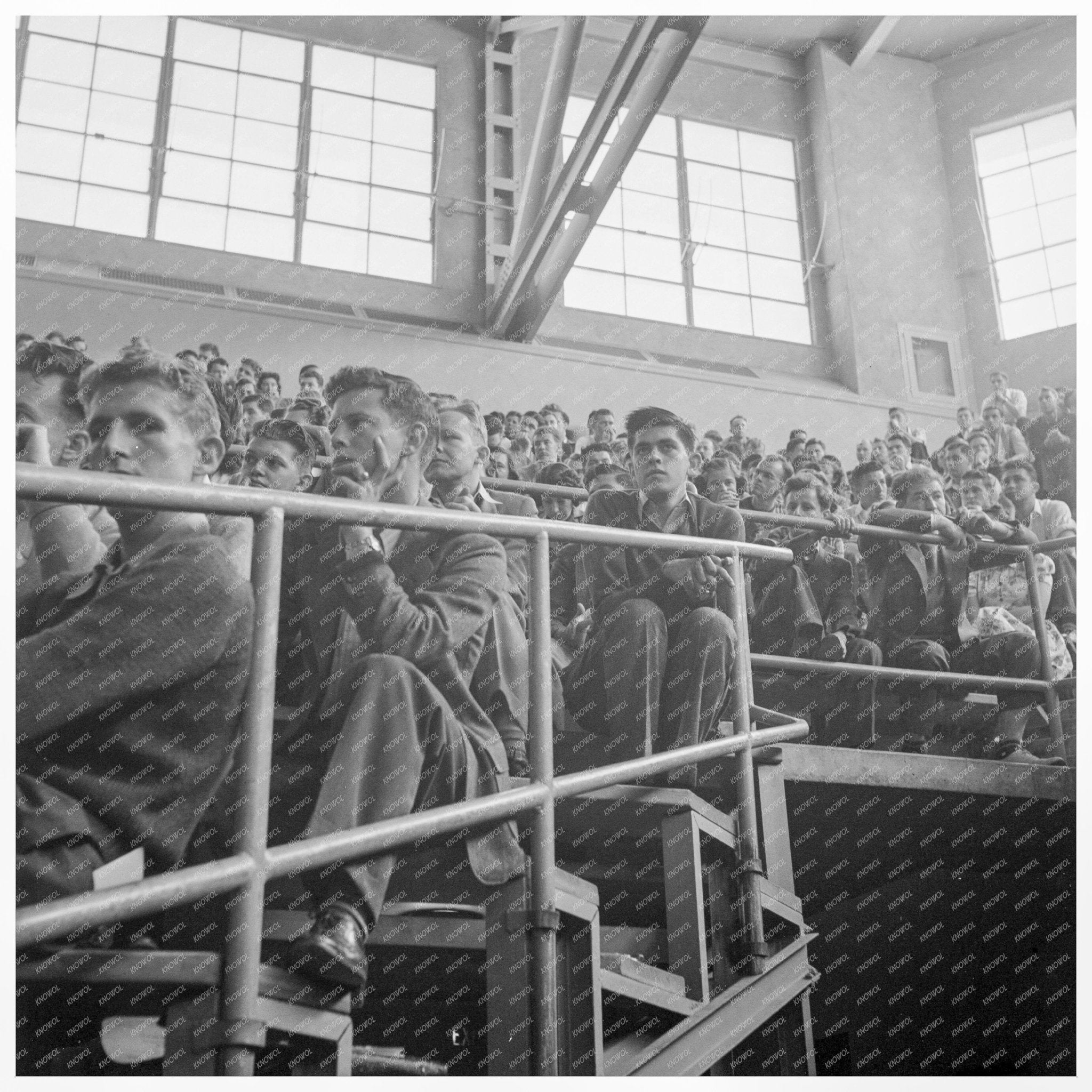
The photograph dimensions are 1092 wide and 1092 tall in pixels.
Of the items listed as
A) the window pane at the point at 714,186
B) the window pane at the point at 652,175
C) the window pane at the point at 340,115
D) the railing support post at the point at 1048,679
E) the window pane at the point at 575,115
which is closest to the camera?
the railing support post at the point at 1048,679

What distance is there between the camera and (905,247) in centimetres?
977

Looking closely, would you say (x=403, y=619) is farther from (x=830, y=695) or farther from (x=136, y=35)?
(x=136, y=35)

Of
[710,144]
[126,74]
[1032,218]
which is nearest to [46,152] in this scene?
[126,74]

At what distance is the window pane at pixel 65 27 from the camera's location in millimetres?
7531

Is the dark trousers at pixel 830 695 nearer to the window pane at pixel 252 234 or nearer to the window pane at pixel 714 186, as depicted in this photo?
the window pane at pixel 252 234

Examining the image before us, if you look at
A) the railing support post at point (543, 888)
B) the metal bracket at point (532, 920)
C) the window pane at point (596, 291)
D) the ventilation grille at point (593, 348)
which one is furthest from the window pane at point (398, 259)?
the metal bracket at point (532, 920)

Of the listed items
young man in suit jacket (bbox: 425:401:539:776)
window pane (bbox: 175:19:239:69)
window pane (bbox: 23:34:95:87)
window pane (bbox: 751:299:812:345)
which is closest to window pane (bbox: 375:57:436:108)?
window pane (bbox: 175:19:239:69)

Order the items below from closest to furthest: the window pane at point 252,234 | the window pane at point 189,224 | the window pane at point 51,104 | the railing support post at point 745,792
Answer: the railing support post at point 745,792
the window pane at point 51,104
the window pane at point 189,224
the window pane at point 252,234

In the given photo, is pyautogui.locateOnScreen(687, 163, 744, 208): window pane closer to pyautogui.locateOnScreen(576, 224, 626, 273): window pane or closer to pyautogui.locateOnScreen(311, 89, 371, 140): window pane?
pyautogui.locateOnScreen(576, 224, 626, 273): window pane

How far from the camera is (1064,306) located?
9.06 m

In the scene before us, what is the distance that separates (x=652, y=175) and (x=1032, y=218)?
2.85m

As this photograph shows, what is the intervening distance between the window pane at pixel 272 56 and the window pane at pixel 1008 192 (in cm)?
520

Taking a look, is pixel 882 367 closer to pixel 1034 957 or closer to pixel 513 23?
pixel 513 23
